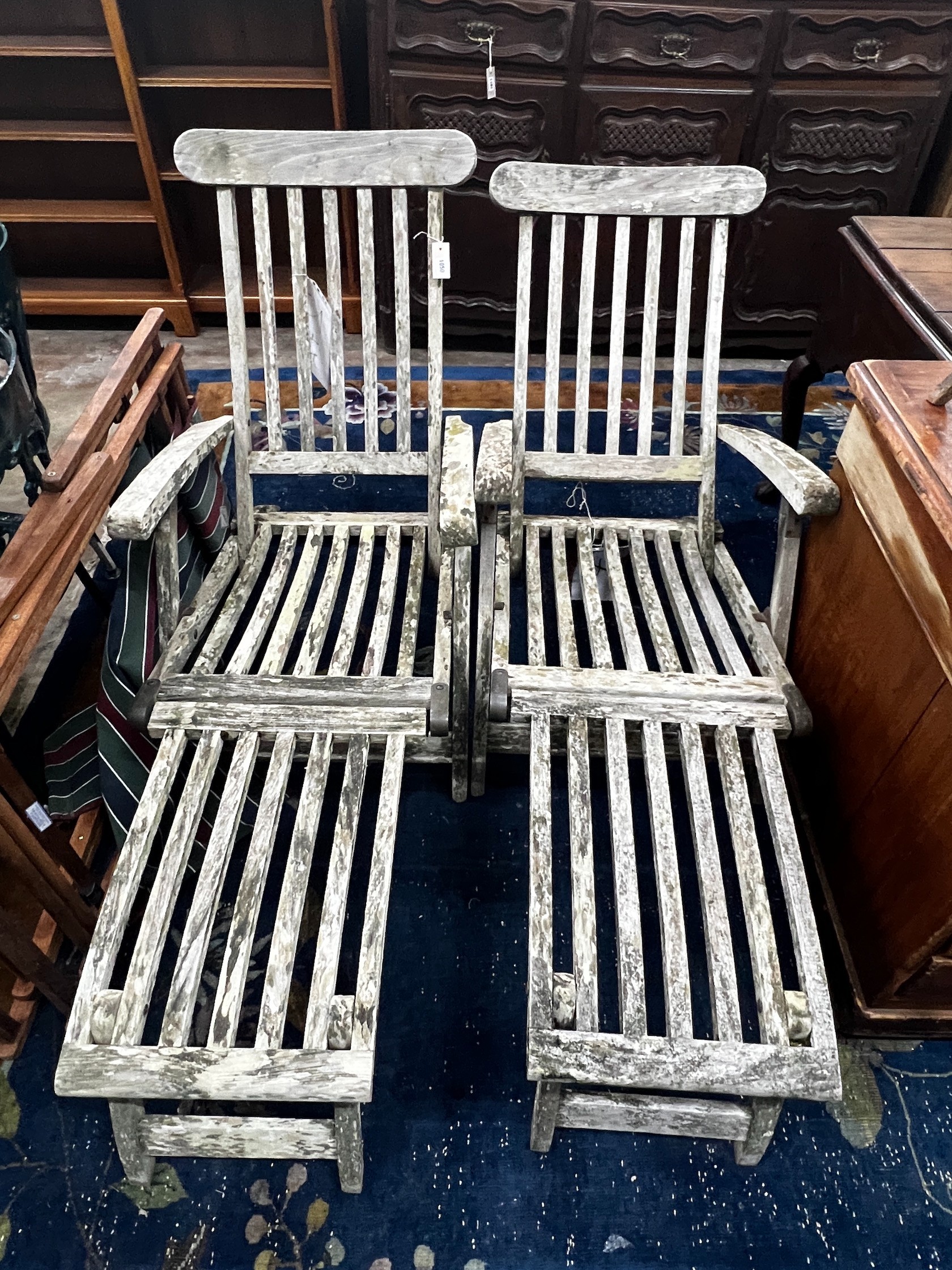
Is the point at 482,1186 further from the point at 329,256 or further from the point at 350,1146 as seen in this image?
the point at 329,256

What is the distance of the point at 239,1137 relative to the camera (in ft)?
3.63

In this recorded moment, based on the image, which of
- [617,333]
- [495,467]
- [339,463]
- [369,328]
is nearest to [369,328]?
[369,328]

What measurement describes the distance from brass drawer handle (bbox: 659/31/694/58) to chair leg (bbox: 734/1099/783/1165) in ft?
9.60

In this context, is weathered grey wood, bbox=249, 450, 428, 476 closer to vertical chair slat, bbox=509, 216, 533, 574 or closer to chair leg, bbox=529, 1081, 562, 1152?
vertical chair slat, bbox=509, 216, 533, 574

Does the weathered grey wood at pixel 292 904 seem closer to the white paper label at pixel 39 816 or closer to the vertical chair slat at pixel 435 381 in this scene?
the white paper label at pixel 39 816

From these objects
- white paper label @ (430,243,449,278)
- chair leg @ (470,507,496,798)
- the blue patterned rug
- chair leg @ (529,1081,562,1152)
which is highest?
white paper label @ (430,243,449,278)

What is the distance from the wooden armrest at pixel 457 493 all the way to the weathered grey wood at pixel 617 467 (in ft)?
1.37

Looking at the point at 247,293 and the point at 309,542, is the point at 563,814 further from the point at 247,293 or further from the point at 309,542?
the point at 247,293

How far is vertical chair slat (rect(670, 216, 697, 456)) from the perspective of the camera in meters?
1.62

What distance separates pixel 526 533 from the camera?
1797 mm

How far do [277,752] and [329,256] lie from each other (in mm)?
1094

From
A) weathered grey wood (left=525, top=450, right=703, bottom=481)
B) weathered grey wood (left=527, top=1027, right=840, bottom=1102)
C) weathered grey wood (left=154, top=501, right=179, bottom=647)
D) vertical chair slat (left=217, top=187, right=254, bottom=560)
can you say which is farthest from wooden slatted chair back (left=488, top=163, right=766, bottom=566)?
weathered grey wood (left=527, top=1027, right=840, bottom=1102)

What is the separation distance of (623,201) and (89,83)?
271cm

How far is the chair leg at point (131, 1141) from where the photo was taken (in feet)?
3.55
